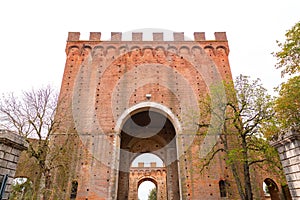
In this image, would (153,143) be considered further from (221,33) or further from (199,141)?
(221,33)

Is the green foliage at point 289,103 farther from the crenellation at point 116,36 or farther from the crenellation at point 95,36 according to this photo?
the crenellation at point 95,36

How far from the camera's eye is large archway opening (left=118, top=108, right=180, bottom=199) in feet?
55.0

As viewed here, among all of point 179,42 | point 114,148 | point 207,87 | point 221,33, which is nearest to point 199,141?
point 207,87

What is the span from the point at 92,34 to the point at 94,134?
27.3 ft

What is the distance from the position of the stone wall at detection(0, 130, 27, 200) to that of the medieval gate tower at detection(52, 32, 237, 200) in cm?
677

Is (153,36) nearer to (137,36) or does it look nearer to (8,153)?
(137,36)

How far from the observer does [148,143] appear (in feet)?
65.1

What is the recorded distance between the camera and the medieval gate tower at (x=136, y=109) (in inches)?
498

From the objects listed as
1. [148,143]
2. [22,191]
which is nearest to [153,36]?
[148,143]

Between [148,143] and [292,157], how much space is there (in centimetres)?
1432

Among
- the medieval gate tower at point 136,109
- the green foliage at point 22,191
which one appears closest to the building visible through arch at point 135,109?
the medieval gate tower at point 136,109

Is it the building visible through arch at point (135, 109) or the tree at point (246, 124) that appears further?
the building visible through arch at point (135, 109)

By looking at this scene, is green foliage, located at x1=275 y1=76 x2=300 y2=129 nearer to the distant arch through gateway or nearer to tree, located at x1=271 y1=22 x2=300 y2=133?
tree, located at x1=271 y1=22 x2=300 y2=133

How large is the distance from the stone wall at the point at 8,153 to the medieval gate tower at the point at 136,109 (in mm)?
6774
